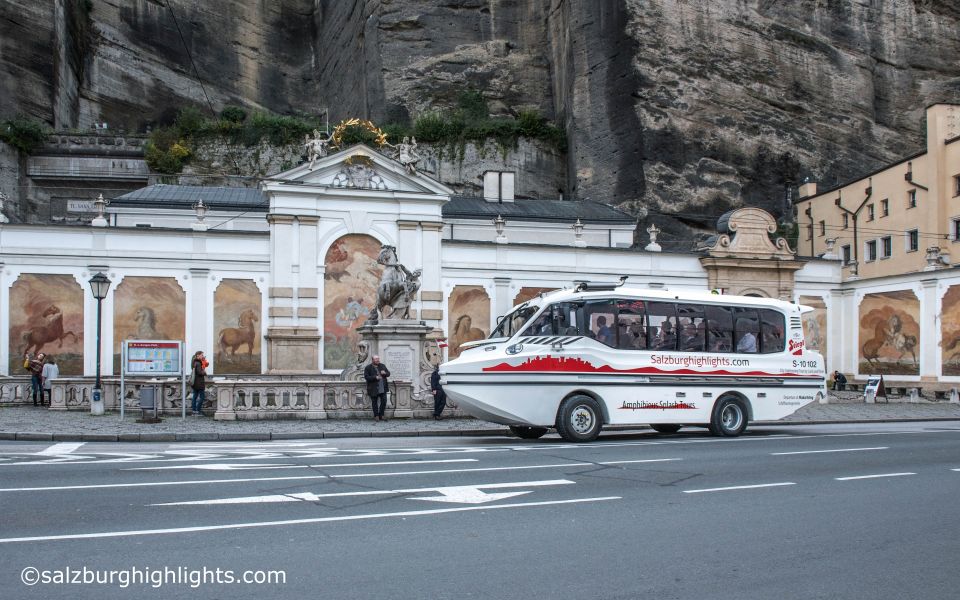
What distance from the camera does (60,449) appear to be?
16.2m

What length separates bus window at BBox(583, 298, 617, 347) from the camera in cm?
1897

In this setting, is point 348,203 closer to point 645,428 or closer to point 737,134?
point 645,428

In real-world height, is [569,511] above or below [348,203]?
below

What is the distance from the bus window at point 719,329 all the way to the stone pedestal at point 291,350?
2003 centimetres

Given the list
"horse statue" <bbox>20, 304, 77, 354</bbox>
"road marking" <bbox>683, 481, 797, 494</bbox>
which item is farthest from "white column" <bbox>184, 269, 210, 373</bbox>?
"road marking" <bbox>683, 481, 797, 494</bbox>

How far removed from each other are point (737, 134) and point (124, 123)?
45954mm

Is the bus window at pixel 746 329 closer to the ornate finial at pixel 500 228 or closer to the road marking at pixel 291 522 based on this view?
the road marking at pixel 291 522

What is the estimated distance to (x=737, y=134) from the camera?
198 feet

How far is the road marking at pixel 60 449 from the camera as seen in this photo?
15.4 m

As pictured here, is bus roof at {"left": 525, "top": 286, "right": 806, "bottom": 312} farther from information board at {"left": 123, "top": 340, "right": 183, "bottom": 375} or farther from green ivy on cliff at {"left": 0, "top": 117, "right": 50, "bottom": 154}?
green ivy on cliff at {"left": 0, "top": 117, "right": 50, "bottom": 154}

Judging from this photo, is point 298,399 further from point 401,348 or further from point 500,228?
point 500,228

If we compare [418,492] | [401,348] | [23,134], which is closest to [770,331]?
[401,348]

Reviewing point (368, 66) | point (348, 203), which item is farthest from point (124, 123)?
point (348, 203)

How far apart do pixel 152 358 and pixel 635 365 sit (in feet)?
38.7
